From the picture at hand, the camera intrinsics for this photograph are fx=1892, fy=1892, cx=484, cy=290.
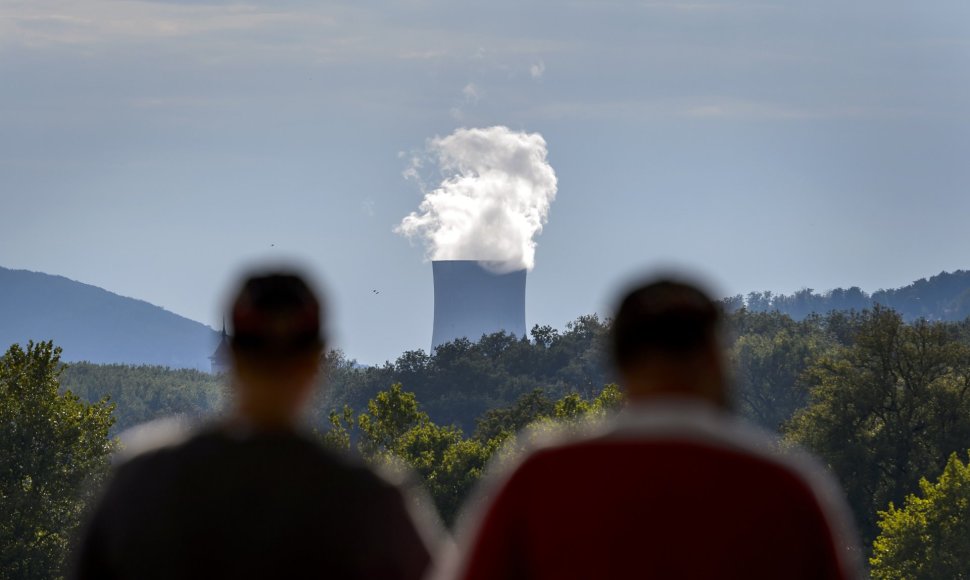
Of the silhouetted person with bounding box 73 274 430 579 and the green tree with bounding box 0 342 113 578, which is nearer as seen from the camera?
the silhouetted person with bounding box 73 274 430 579

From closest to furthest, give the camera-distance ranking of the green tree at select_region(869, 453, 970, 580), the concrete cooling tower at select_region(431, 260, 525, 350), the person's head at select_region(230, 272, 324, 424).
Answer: the person's head at select_region(230, 272, 324, 424)
the green tree at select_region(869, 453, 970, 580)
the concrete cooling tower at select_region(431, 260, 525, 350)

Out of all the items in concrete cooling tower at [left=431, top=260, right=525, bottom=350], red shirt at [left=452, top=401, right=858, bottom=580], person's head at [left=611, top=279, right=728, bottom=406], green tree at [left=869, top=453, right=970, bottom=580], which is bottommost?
green tree at [left=869, top=453, right=970, bottom=580]

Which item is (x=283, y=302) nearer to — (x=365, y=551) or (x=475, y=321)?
(x=365, y=551)

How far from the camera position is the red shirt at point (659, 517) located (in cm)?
365

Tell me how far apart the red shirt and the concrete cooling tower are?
159856 millimetres

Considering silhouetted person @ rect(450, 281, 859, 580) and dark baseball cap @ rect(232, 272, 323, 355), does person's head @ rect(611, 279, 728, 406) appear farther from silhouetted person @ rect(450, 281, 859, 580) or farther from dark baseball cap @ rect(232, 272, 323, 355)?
dark baseball cap @ rect(232, 272, 323, 355)

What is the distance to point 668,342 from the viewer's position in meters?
3.94

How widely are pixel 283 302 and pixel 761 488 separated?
4.37ft

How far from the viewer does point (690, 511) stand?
12.0 ft

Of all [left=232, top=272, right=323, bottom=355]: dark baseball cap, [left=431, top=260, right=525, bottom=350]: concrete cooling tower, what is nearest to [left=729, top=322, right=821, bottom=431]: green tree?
[left=431, top=260, right=525, bottom=350]: concrete cooling tower

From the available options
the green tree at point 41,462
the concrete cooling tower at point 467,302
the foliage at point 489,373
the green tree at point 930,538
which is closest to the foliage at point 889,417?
the green tree at point 930,538

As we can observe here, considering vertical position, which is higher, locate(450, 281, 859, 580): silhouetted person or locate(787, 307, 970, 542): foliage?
locate(787, 307, 970, 542): foliage

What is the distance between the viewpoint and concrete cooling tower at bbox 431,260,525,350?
16575 cm

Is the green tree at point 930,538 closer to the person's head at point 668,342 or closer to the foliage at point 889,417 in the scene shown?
the foliage at point 889,417
